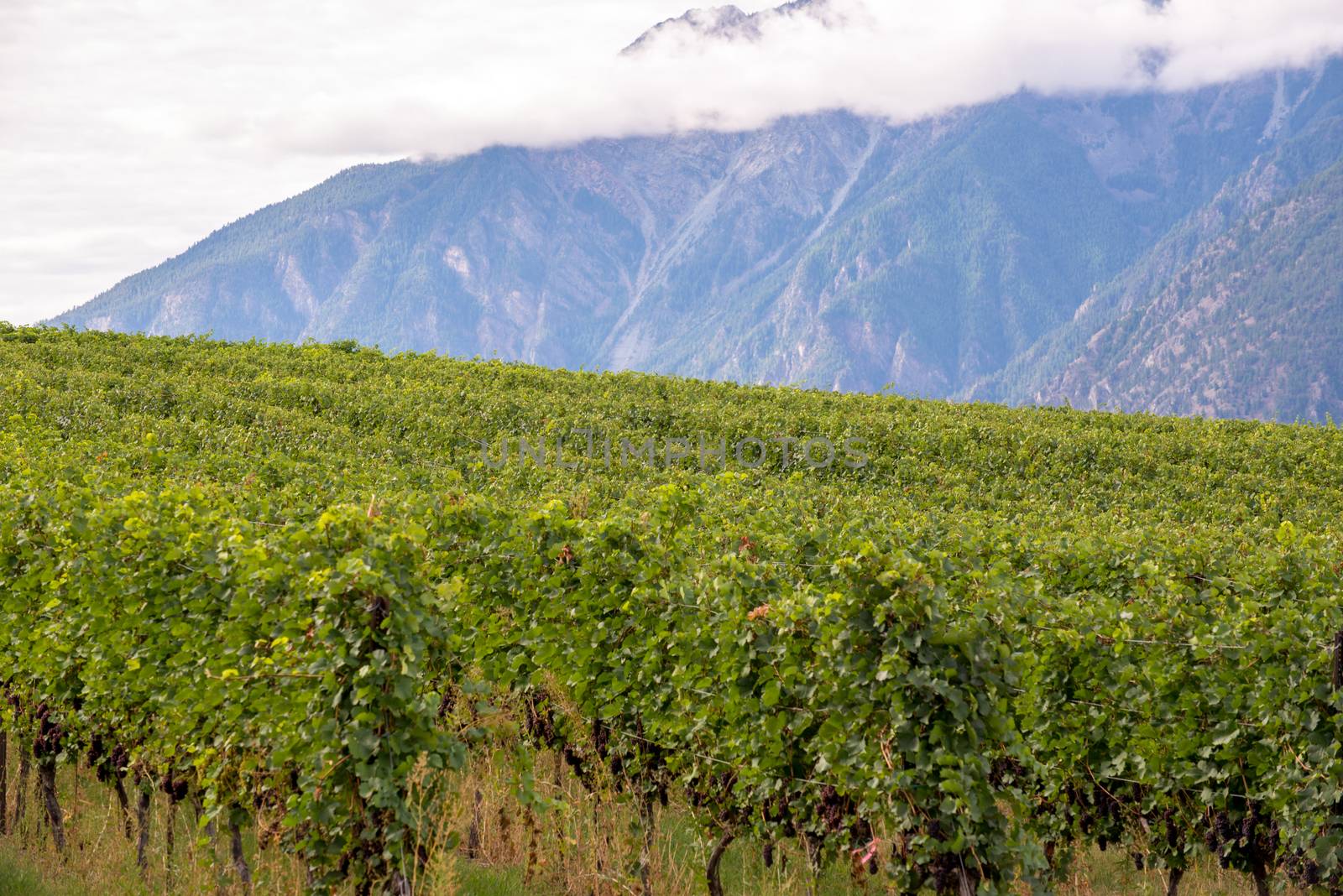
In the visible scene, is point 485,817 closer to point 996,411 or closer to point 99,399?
point 99,399

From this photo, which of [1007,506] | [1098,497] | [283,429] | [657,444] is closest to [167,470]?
[283,429]

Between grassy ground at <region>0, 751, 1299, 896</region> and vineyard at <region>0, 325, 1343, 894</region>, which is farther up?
vineyard at <region>0, 325, 1343, 894</region>

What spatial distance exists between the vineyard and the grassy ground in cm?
22

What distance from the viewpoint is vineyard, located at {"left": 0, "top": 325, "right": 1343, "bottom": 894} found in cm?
730

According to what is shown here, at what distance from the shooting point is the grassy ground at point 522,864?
30.2 ft

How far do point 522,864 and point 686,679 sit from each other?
7.51ft

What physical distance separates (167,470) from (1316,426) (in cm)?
2893

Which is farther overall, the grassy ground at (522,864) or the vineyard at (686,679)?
the grassy ground at (522,864)

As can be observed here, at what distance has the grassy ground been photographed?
9.20 metres

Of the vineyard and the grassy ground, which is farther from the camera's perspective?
the grassy ground

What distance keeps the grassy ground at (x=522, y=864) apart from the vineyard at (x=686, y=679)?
8.6 inches

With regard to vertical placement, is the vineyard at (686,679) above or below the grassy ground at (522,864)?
above

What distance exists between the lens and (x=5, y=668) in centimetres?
1115

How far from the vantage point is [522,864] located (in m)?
9.93
